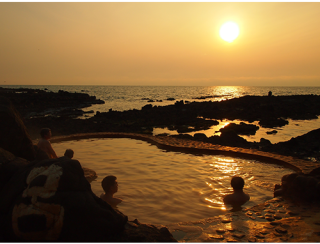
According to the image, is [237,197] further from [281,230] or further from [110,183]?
[110,183]

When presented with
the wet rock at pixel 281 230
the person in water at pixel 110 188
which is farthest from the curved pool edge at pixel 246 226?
the person in water at pixel 110 188

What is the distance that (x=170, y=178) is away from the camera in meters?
7.19

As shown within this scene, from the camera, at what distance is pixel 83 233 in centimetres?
289

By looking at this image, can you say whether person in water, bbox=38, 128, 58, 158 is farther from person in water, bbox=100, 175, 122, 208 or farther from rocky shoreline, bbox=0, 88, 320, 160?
rocky shoreline, bbox=0, 88, 320, 160

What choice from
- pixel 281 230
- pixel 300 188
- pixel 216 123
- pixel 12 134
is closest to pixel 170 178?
pixel 300 188

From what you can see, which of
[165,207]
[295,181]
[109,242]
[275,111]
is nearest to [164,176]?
[165,207]

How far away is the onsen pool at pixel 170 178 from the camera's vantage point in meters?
5.27

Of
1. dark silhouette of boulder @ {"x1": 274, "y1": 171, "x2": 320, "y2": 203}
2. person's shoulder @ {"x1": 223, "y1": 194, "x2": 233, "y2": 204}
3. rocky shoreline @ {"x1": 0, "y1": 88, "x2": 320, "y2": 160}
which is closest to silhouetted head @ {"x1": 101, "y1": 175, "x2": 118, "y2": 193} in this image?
person's shoulder @ {"x1": 223, "y1": 194, "x2": 233, "y2": 204}

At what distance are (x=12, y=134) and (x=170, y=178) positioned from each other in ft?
14.6

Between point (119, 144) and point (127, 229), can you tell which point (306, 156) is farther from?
point (127, 229)

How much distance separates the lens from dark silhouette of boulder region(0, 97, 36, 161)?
5211 millimetres

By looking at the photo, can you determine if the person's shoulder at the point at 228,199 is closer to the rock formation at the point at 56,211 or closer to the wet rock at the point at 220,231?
the wet rock at the point at 220,231

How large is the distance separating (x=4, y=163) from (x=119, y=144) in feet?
26.3

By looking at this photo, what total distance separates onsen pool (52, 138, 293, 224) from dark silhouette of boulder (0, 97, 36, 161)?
205 cm
